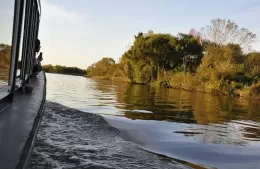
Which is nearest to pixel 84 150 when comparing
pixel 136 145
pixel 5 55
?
pixel 136 145

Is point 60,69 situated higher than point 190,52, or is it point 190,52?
point 190,52

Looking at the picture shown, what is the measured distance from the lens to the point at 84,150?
14.0 ft

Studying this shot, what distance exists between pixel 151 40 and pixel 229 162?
40226mm

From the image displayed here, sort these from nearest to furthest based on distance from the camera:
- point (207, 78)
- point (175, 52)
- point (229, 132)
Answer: point (229, 132)
point (207, 78)
point (175, 52)

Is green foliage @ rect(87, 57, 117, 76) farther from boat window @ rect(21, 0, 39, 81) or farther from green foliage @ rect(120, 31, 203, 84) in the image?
boat window @ rect(21, 0, 39, 81)

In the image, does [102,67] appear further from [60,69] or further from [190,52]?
[190,52]

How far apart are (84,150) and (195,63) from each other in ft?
135

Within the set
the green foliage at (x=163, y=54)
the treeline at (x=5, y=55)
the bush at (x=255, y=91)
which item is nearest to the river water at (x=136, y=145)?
the treeline at (x=5, y=55)

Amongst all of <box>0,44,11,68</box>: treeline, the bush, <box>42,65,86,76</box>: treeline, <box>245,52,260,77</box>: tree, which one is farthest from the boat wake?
<box>42,65,86,76</box>: treeline

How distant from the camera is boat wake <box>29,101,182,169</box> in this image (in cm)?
360

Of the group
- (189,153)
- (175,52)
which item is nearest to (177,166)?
(189,153)

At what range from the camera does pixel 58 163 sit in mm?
A: 3457

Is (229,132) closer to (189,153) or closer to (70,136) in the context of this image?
(189,153)

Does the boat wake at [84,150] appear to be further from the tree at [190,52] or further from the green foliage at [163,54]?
the tree at [190,52]
